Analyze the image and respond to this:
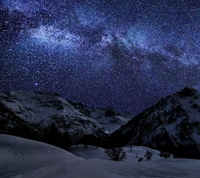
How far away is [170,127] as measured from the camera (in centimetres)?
13488

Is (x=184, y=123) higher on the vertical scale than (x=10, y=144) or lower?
higher

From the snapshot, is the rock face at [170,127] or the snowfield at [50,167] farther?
the rock face at [170,127]

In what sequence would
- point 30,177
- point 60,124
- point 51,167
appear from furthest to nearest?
point 60,124 < point 51,167 < point 30,177

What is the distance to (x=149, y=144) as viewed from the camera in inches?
4899

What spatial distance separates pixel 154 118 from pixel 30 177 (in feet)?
486

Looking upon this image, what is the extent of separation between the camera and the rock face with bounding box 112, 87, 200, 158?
4628 inches

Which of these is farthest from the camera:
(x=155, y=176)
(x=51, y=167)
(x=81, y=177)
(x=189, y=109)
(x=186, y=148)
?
(x=189, y=109)

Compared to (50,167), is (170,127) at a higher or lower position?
higher

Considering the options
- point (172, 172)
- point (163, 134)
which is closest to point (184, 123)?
point (163, 134)

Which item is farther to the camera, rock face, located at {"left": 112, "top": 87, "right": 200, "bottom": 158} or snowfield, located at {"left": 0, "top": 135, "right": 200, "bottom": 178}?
rock face, located at {"left": 112, "top": 87, "right": 200, "bottom": 158}

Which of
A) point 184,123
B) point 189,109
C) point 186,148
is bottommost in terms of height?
point 186,148

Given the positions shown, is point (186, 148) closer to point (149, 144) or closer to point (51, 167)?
point (149, 144)

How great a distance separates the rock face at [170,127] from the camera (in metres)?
118

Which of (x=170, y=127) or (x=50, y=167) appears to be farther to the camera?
(x=170, y=127)
